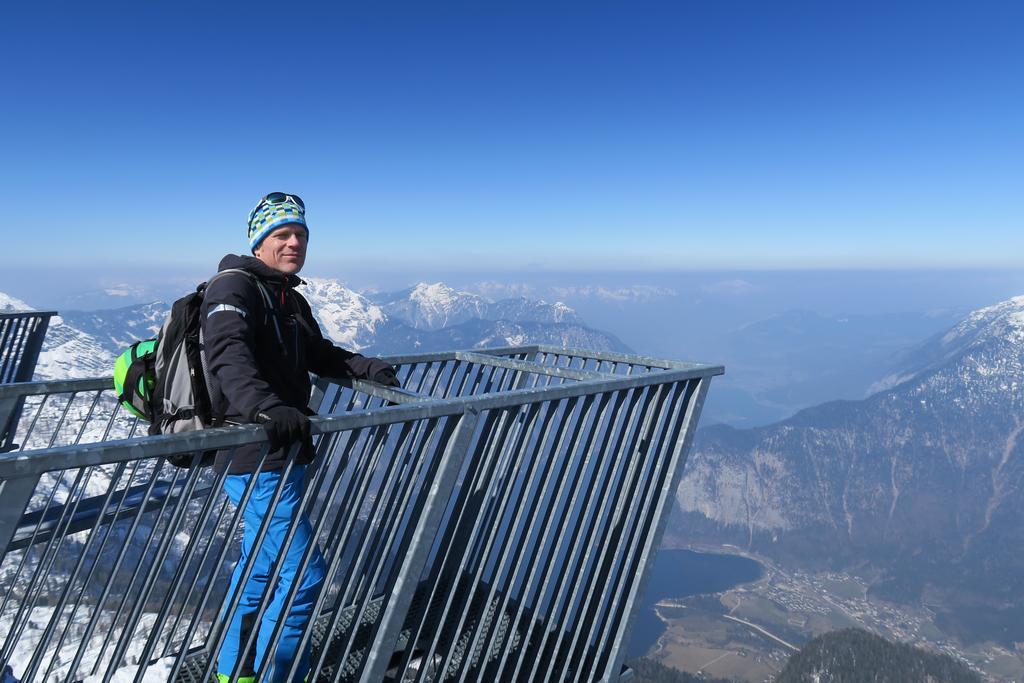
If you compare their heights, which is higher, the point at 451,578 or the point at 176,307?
the point at 176,307

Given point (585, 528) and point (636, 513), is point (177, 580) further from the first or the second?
point (636, 513)

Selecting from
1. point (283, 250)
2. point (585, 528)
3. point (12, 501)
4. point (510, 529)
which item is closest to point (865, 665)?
point (585, 528)

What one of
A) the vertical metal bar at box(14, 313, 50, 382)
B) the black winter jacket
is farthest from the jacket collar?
the vertical metal bar at box(14, 313, 50, 382)

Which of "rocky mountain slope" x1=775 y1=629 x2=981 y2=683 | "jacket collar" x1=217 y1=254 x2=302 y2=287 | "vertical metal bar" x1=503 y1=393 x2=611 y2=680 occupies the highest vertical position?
"jacket collar" x1=217 y1=254 x2=302 y2=287

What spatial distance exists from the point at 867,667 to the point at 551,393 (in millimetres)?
189810

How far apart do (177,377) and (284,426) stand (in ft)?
3.76

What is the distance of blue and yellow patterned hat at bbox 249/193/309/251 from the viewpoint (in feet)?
14.6

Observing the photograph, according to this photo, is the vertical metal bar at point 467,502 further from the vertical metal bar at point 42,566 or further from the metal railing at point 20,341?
the metal railing at point 20,341

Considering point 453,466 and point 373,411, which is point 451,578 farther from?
point 373,411

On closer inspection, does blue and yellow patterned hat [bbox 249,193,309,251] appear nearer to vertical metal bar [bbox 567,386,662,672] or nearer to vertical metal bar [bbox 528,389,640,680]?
vertical metal bar [bbox 528,389,640,680]

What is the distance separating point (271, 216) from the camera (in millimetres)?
4469

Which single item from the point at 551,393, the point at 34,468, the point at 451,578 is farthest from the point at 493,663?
the point at 34,468

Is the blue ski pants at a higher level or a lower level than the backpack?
lower

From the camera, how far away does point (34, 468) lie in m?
2.23
